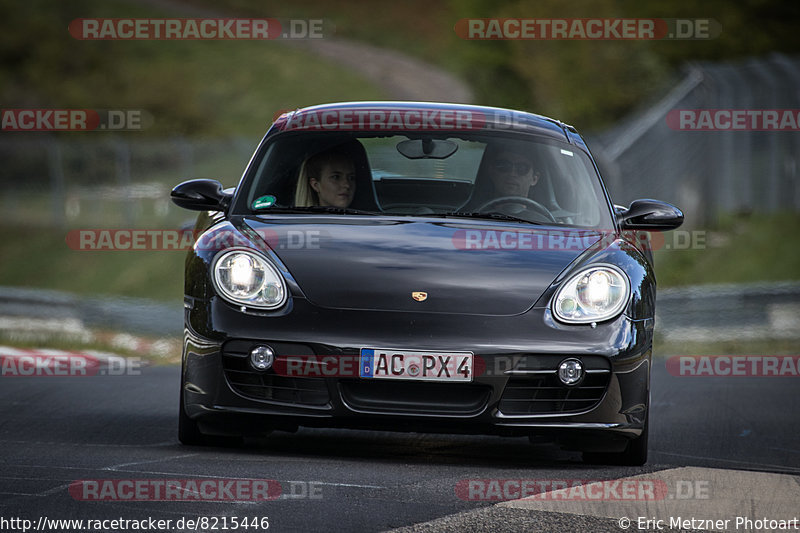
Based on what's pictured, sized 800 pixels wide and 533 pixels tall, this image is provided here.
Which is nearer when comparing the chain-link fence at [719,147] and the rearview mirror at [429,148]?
the rearview mirror at [429,148]

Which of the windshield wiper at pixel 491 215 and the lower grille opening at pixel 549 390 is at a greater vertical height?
the windshield wiper at pixel 491 215

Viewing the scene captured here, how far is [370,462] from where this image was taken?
230 inches

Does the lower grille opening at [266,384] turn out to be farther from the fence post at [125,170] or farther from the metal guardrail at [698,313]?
the fence post at [125,170]

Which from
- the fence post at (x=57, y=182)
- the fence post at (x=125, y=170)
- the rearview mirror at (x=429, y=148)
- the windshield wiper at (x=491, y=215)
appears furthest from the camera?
the fence post at (x=57, y=182)

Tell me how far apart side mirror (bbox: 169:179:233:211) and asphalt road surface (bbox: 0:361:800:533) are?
112cm

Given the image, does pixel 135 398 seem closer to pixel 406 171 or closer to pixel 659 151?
pixel 406 171

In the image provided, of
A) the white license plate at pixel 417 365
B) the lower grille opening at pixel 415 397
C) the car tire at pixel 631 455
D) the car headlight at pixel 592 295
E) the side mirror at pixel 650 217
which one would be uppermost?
the side mirror at pixel 650 217

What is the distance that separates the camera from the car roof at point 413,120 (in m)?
7.11

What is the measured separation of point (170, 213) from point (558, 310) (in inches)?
1185

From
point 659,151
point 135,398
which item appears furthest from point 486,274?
point 659,151

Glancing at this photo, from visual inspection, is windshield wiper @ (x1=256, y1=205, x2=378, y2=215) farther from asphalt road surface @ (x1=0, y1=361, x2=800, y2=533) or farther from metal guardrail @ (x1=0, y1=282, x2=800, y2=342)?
metal guardrail @ (x1=0, y1=282, x2=800, y2=342)

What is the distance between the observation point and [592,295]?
5820mm

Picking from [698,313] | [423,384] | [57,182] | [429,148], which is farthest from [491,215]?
[57,182]

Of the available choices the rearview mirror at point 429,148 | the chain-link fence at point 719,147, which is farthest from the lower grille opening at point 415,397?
the chain-link fence at point 719,147
